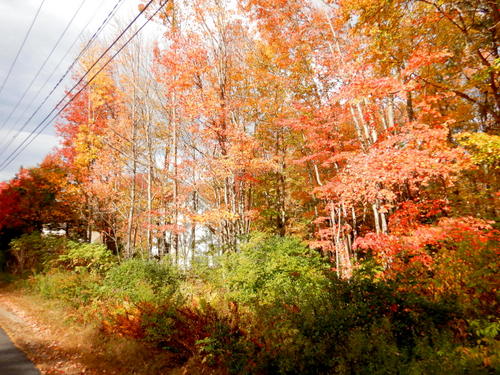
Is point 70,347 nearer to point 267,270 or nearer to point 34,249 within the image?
point 267,270

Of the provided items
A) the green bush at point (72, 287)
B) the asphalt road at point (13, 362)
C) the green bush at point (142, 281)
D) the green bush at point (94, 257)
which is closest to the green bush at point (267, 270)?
the green bush at point (142, 281)

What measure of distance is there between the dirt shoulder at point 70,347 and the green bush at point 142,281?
1.33 metres

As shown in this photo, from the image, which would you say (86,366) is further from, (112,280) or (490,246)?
(490,246)

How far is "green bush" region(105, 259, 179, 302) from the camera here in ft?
27.2

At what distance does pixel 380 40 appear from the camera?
24.9 ft

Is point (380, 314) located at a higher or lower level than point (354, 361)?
higher

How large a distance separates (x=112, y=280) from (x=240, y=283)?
4.84m

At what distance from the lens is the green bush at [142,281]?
829cm

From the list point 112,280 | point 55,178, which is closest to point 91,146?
point 55,178

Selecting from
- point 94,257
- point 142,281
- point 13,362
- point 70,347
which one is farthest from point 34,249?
point 13,362

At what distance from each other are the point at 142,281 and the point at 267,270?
4.42 meters

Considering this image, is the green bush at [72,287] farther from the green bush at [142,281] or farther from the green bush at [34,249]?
the green bush at [34,249]

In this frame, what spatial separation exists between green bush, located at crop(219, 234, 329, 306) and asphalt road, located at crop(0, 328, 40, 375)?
5.02 meters

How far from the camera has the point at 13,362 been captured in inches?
236
